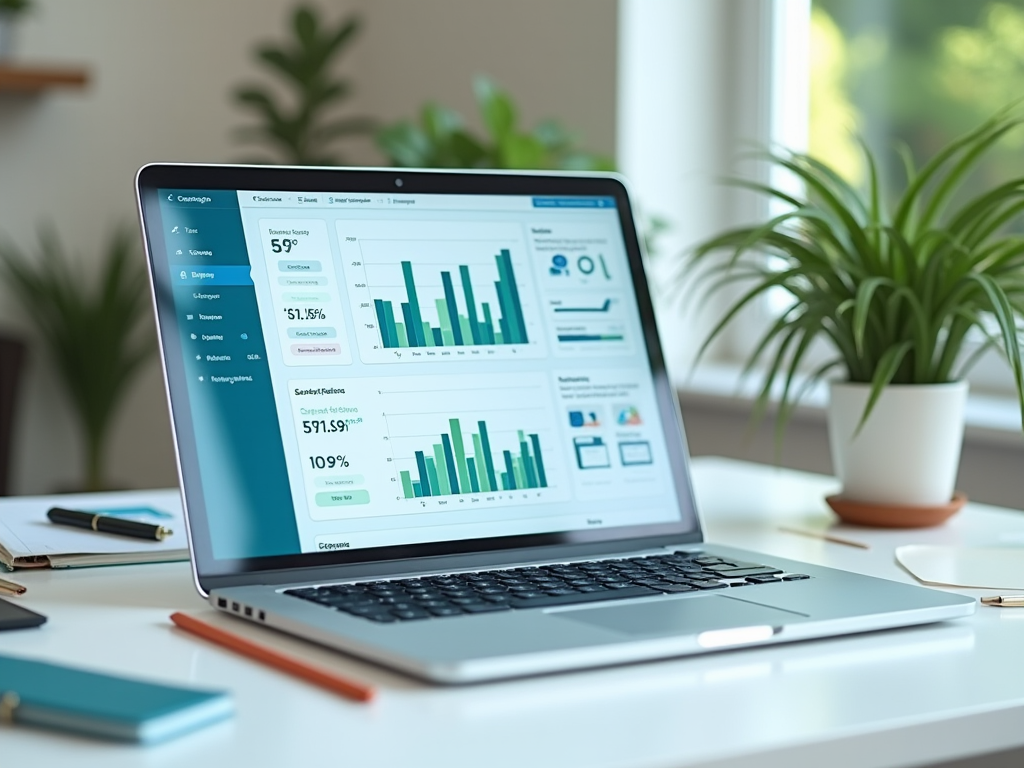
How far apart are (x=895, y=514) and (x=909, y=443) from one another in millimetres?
65

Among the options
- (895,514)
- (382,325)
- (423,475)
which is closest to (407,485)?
(423,475)

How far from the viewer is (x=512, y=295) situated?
1.03 metres

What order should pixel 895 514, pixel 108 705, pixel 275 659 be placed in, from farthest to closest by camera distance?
pixel 895 514, pixel 275 659, pixel 108 705

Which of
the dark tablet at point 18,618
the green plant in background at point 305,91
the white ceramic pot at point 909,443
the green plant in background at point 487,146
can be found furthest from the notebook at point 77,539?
the green plant in background at point 305,91

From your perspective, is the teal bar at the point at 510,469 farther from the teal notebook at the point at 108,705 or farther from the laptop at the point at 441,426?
the teal notebook at the point at 108,705

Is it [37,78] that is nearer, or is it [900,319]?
[900,319]

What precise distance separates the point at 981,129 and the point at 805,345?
0.25 m

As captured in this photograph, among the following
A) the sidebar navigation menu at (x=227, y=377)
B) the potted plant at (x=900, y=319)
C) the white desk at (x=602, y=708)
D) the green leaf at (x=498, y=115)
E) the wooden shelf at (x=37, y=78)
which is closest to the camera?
the white desk at (x=602, y=708)

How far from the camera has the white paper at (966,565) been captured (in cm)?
97

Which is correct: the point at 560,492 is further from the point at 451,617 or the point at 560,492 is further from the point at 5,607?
the point at 5,607

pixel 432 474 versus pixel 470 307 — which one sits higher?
pixel 470 307

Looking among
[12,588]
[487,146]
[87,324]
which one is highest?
[487,146]

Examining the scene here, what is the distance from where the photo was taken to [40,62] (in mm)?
3107

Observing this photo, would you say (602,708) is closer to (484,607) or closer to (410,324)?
(484,607)
